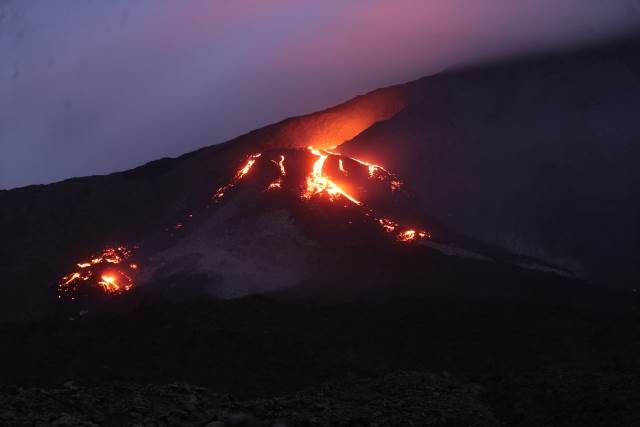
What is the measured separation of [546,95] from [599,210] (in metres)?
17.0

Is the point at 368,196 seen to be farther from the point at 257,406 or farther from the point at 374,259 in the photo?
the point at 257,406

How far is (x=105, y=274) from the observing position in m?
54.4

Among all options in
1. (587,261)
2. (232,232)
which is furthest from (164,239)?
(587,261)

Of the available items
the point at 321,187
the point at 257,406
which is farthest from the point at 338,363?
the point at 321,187

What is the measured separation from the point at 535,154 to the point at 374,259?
87.7ft

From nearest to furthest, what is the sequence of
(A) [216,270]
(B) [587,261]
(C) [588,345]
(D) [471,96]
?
(C) [588,345]
(A) [216,270]
(B) [587,261]
(D) [471,96]

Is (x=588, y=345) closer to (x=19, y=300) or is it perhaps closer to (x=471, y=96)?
(x=19, y=300)

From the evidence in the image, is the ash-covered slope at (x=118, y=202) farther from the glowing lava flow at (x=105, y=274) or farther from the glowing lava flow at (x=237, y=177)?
the glowing lava flow at (x=105, y=274)

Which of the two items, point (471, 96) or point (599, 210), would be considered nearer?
point (599, 210)

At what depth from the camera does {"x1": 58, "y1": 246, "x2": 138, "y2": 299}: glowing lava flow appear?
53.0m

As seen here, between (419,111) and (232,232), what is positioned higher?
(419,111)

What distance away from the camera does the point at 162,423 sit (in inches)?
969

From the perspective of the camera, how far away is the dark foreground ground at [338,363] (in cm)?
2742

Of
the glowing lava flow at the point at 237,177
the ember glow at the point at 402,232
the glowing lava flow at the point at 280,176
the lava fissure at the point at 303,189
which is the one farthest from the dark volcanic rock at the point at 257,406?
the glowing lava flow at the point at 237,177
